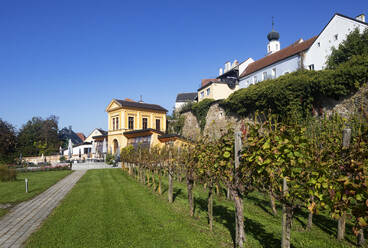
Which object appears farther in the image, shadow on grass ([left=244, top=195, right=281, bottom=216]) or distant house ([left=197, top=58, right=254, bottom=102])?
distant house ([left=197, top=58, right=254, bottom=102])

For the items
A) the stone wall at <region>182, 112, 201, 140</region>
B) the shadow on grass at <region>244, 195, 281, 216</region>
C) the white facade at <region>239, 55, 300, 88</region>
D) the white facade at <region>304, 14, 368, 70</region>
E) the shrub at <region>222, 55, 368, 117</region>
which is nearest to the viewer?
the shadow on grass at <region>244, 195, 281, 216</region>

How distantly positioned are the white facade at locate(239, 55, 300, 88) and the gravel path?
2693 centimetres

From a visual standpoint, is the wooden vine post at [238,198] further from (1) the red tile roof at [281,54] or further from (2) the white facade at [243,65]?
(2) the white facade at [243,65]

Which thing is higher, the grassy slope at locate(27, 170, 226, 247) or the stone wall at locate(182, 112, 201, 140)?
the stone wall at locate(182, 112, 201, 140)

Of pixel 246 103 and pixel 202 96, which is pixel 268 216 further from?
pixel 202 96

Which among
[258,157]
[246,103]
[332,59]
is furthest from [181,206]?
[332,59]

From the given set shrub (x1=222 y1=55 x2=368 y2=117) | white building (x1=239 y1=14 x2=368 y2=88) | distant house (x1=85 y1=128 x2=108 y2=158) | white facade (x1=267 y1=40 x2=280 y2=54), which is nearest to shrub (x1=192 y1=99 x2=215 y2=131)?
shrub (x1=222 y1=55 x2=368 y2=117)

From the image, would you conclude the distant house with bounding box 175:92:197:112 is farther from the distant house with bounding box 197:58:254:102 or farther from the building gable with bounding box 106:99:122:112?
the building gable with bounding box 106:99:122:112

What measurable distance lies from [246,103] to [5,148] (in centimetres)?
3213

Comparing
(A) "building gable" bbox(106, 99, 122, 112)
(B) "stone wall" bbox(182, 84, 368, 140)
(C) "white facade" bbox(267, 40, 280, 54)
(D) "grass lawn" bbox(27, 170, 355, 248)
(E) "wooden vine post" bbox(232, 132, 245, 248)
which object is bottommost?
(D) "grass lawn" bbox(27, 170, 355, 248)

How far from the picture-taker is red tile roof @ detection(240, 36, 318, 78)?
27092 millimetres

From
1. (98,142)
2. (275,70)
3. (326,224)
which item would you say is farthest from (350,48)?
(98,142)

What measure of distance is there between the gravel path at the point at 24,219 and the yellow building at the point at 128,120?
24227 mm

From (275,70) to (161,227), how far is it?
1134 inches
